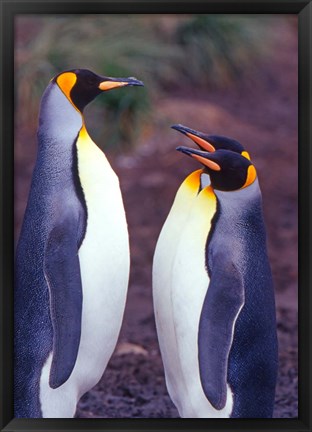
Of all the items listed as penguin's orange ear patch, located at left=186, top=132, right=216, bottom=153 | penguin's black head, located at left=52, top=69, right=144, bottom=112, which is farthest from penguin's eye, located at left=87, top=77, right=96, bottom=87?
penguin's orange ear patch, located at left=186, top=132, right=216, bottom=153

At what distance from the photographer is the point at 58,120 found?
89.7 inches

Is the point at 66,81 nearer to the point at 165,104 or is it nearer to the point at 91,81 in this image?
the point at 91,81

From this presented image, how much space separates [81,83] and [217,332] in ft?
2.38

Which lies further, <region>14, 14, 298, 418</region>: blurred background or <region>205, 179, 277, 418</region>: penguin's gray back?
<region>14, 14, 298, 418</region>: blurred background

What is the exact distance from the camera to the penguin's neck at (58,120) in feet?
7.47

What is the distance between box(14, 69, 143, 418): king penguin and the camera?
221 cm

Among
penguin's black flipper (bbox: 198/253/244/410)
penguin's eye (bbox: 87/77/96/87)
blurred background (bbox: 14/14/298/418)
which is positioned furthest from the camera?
blurred background (bbox: 14/14/298/418)

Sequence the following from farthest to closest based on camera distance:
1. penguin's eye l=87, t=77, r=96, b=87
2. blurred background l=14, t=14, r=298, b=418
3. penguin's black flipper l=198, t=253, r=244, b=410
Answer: blurred background l=14, t=14, r=298, b=418, penguin's eye l=87, t=77, r=96, b=87, penguin's black flipper l=198, t=253, r=244, b=410

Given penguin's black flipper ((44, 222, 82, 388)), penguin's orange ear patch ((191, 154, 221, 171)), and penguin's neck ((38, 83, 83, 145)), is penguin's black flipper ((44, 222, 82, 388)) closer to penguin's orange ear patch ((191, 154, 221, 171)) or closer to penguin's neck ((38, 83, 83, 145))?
penguin's neck ((38, 83, 83, 145))

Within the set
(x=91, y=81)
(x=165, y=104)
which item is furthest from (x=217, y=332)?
(x=165, y=104)

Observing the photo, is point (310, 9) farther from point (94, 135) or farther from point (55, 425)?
point (94, 135)

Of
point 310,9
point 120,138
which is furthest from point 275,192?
point 310,9

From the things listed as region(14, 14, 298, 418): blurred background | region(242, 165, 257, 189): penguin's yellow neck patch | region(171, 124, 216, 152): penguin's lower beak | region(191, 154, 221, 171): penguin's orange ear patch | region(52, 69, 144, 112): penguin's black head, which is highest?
region(52, 69, 144, 112): penguin's black head

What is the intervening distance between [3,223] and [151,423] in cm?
63
